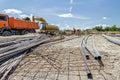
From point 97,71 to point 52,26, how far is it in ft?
65.5

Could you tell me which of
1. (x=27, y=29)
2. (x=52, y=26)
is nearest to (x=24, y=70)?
(x=27, y=29)

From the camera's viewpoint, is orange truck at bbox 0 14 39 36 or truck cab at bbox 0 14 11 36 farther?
orange truck at bbox 0 14 39 36

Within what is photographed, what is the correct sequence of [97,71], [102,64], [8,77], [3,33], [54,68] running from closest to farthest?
[8,77] → [97,71] → [54,68] → [102,64] → [3,33]

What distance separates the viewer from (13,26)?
1825 cm

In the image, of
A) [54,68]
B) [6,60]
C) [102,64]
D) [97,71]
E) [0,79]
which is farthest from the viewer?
[6,60]

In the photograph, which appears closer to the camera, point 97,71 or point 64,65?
point 97,71

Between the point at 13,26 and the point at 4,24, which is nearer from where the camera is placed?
the point at 4,24

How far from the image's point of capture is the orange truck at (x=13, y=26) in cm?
1685

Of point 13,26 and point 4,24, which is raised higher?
point 4,24

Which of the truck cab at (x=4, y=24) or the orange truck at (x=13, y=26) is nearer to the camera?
the truck cab at (x=4, y=24)

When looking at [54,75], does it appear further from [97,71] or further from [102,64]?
[102,64]

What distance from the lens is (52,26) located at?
2419 cm

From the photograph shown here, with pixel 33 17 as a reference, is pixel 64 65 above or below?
below

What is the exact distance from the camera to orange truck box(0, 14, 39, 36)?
55.3 feet
